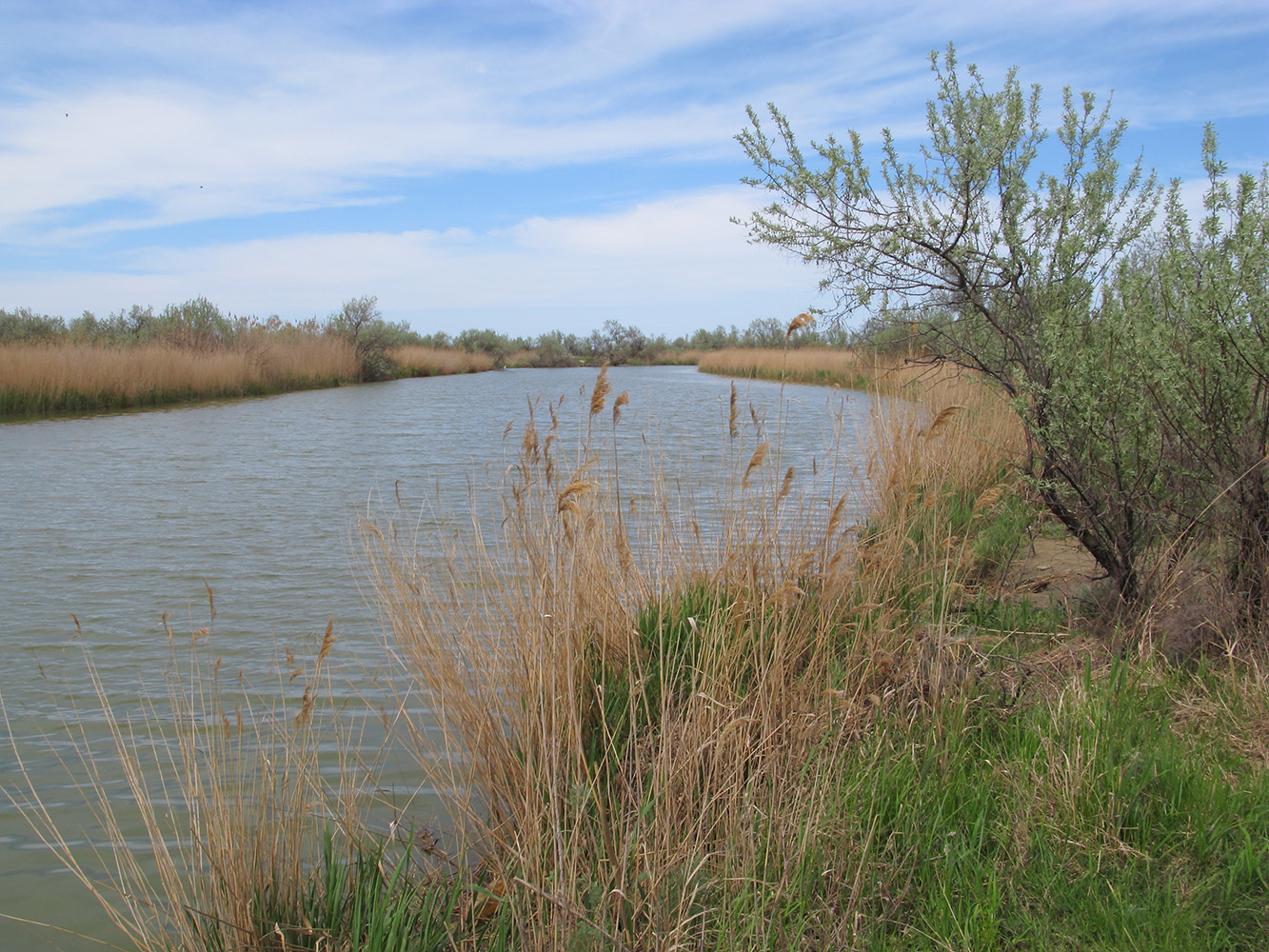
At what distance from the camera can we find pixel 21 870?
9.00ft

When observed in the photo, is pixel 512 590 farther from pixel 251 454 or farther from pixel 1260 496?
pixel 251 454

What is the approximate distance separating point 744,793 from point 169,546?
5.76 metres

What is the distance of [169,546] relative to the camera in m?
6.70

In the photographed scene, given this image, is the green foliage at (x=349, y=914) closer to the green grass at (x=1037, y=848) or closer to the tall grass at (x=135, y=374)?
the green grass at (x=1037, y=848)

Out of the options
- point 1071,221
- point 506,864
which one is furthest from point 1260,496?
point 506,864

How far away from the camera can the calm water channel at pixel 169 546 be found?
135 inches

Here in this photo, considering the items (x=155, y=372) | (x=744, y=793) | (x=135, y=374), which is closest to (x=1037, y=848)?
(x=744, y=793)

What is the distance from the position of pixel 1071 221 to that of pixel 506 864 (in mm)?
4200

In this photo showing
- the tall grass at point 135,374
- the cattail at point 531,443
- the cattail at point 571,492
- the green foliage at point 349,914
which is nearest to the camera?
the green foliage at point 349,914

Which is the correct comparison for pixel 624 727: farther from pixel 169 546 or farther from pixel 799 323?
pixel 169 546

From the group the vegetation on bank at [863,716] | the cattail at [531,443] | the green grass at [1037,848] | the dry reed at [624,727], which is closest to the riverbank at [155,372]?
the vegetation on bank at [863,716]

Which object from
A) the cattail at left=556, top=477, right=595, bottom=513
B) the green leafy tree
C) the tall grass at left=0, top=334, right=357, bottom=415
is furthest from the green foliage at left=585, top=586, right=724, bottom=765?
the tall grass at left=0, top=334, right=357, bottom=415

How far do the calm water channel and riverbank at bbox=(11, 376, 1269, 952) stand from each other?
0.44m

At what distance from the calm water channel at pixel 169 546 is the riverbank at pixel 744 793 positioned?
1.45 feet
